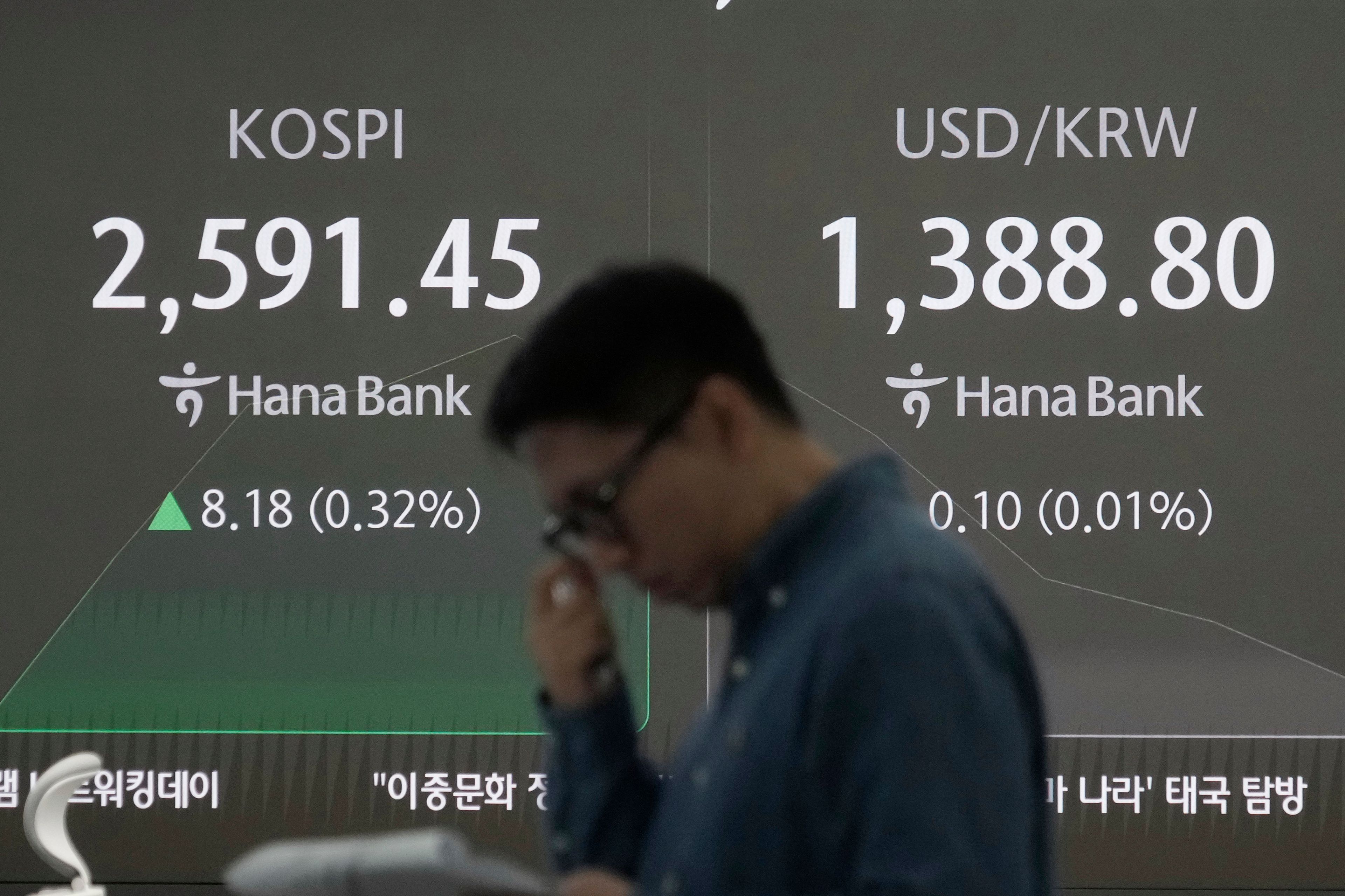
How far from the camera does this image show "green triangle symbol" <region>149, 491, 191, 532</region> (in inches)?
130

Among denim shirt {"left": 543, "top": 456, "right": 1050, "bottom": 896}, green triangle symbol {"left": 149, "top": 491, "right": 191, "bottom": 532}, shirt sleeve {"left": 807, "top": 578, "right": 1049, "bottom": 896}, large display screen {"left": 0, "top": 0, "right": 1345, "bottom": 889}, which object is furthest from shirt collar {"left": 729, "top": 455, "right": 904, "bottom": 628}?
green triangle symbol {"left": 149, "top": 491, "right": 191, "bottom": 532}

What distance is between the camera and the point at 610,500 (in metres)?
1.18

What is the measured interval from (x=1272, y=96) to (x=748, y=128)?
1.05m

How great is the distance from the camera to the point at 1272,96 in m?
3.30

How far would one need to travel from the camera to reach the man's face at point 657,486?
1.17m

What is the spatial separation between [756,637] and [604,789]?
254mm

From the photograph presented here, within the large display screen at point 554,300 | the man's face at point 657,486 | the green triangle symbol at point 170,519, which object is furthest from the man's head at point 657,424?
the green triangle symbol at point 170,519

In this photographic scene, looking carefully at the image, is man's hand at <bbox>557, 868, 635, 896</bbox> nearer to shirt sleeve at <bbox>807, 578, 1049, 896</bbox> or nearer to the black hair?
shirt sleeve at <bbox>807, 578, 1049, 896</bbox>

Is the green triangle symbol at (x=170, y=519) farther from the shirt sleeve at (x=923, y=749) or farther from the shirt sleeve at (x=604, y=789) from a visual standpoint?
the shirt sleeve at (x=923, y=749)

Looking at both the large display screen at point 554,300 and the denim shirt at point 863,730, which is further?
the large display screen at point 554,300

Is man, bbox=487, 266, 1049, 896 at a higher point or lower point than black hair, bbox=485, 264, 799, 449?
lower

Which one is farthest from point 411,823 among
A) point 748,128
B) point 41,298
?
point 748,128

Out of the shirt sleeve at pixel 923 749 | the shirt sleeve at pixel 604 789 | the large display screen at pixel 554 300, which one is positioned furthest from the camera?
the large display screen at pixel 554 300

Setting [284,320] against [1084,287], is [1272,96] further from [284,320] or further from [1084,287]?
[284,320]
